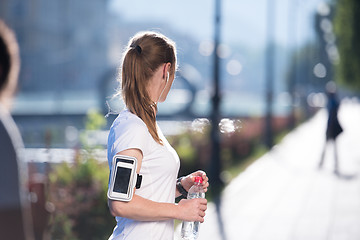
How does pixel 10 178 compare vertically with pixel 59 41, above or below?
above

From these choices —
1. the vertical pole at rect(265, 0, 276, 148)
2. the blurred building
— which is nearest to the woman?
the vertical pole at rect(265, 0, 276, 148)

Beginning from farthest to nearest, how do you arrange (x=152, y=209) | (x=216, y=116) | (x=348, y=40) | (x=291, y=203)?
(x=348, y=40) → (x=216, y=116) → (x=291, y=203) → (x=152, y=209)

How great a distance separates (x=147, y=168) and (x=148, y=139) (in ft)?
0.36

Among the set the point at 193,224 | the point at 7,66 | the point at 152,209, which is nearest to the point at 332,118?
the point at 193,224

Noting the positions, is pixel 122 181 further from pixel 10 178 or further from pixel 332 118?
pixel 332 118

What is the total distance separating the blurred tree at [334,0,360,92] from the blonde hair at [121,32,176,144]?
151 feet

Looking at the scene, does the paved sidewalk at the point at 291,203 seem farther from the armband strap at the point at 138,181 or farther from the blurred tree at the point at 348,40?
the blurred tree at the point at 348,40

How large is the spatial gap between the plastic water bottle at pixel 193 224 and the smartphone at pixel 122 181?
0.45 m

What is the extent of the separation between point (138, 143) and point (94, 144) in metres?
5.83

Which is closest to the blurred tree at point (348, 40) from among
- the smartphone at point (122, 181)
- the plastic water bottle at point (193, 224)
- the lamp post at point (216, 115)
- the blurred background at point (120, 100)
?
the blurred background at point (120, 100)

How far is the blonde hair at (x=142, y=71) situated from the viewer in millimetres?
2420

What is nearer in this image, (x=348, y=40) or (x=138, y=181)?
(x=138, y=181)

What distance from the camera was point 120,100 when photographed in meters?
2.68

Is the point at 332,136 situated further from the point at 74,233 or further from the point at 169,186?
the point at 169,186
